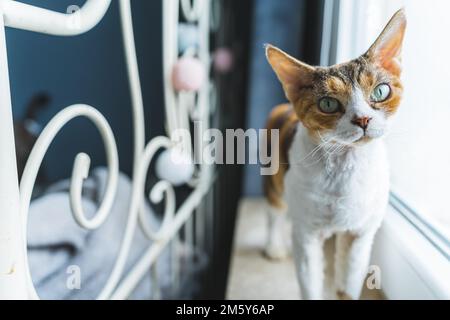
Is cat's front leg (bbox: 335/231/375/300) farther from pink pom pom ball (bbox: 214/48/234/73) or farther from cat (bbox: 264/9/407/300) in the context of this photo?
pink pom pom ball (bbox: 214/48/234/73)

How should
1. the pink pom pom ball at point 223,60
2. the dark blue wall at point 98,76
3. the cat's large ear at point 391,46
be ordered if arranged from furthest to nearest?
the pink pom pom ball at point 223,60, the dark blue wall at point 98,76, the cat's large ear at point 391,46

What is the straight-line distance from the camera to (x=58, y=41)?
22.7 inches

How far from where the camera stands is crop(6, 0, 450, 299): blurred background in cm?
29

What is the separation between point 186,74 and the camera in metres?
0.59

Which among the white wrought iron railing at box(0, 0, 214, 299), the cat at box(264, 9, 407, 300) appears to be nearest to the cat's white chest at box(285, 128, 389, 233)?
the cat at box(264, 9, 407, 300)

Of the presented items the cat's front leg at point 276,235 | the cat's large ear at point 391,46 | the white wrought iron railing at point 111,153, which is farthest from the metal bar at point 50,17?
the cat's front leg at point 276,235

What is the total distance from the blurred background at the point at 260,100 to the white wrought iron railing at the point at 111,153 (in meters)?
0.03

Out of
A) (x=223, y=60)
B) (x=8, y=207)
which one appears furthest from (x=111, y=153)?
(x=223, y=60)

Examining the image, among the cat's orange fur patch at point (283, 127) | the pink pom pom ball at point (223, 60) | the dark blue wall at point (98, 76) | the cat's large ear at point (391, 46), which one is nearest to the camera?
the cat's large ear at point (391, 46)

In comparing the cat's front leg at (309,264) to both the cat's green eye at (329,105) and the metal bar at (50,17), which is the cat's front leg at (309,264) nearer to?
the cat's green eye at (329,105)

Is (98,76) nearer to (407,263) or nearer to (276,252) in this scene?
(276,252)

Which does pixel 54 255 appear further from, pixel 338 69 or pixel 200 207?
pixel 338 69

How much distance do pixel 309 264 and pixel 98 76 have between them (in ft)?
1.65

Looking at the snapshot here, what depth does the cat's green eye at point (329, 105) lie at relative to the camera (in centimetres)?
28
